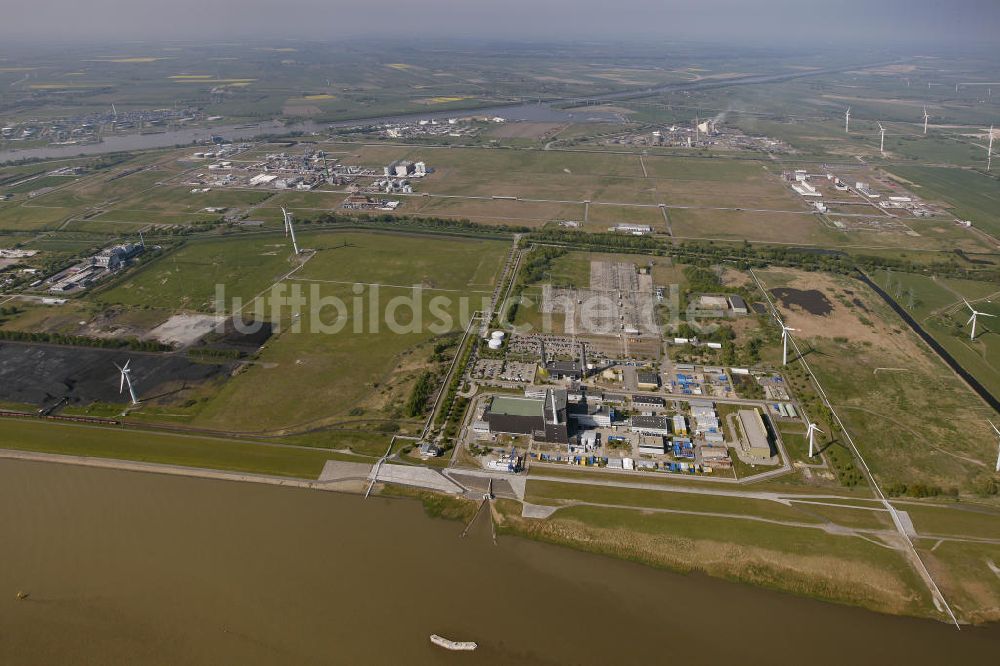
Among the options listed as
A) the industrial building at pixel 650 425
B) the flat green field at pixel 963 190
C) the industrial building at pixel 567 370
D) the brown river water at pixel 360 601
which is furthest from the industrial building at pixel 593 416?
the flat green field at pixel 963 190

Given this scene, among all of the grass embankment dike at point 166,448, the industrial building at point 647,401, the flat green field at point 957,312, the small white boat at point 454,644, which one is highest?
the flat green field at point 957,312

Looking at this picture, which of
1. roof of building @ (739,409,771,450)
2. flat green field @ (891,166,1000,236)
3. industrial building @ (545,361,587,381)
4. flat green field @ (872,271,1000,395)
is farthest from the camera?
flat green field @ (891,166,1000,236)

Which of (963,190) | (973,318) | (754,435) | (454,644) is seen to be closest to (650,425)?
(754,435)

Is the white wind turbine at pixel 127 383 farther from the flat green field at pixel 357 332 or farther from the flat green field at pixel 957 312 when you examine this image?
the flat green field at pixel 957 312

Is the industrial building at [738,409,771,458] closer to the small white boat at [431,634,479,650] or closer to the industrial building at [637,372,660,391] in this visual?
the industrial building at [637,372,660,391]

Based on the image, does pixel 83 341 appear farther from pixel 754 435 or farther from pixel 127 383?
pixel 754 435

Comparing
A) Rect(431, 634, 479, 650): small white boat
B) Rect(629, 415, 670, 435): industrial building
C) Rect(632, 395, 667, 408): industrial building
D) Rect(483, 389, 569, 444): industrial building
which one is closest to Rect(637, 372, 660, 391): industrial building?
Rect(632, 395, 667, 408): industrial building

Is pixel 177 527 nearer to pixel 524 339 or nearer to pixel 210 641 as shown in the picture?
pixel 210 641
